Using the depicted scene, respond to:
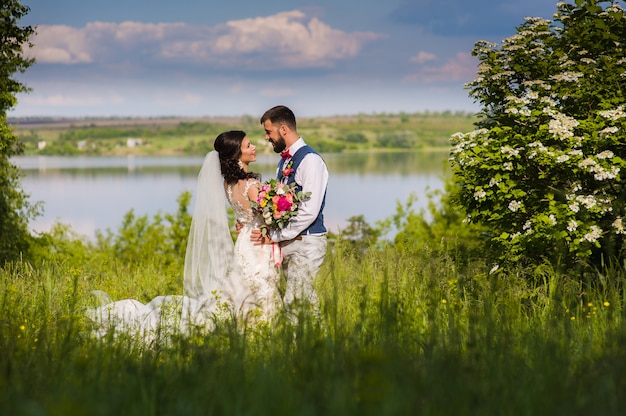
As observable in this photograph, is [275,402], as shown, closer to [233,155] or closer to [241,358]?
[241,358]

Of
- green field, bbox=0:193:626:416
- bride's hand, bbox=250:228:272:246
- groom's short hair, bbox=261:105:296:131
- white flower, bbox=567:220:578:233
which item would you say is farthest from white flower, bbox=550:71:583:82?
bride's hand, bbox=250:228:272:246

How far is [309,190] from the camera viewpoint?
6.56 metres

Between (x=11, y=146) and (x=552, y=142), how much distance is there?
7.66m

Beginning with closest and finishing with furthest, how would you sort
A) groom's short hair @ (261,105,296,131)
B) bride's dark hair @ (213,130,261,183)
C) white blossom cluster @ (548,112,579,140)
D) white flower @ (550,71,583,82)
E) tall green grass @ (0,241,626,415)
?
tall green grass @ (0,241,626,415) < groom's short hair @ (261,105,296,131) < bride's dark hair @ (213,130,261,183) < white blossom cluster @ (548,112,579,140) < white flower @ (550,71,583,82)

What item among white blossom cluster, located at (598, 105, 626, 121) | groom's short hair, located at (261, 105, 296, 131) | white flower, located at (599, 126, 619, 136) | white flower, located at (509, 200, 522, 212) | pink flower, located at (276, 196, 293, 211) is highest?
white blossom cluster, located at (598, 105, 626, 121)

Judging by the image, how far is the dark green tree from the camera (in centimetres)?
945

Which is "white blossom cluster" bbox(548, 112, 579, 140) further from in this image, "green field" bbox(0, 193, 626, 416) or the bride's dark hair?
the bride's dark hair

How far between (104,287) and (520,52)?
5.84 m

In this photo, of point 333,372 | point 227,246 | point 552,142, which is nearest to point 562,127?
point 552,142

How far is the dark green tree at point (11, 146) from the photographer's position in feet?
31.0

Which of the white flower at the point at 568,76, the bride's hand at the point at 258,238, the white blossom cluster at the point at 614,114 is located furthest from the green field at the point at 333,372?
the white flower at the point at 568,76

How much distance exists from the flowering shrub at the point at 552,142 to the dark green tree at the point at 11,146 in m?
6.11

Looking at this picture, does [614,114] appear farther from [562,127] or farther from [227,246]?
[227,246]

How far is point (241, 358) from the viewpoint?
3.60m
